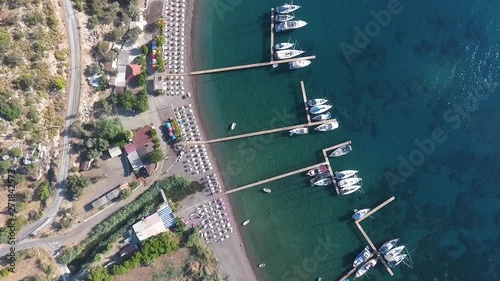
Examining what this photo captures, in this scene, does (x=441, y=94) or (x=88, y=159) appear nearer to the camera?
(x=88, y=159)

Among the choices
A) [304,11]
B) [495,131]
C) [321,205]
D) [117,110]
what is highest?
[304,11]

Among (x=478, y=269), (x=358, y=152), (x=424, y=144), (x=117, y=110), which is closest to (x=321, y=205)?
(x=358, y=152)

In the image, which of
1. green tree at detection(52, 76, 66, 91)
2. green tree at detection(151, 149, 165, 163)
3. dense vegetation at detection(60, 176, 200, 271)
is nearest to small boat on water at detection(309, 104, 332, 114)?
dense vegetation at detection(60, 176, 200, 271)

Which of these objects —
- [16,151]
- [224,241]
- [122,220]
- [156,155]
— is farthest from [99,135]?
[224,241]

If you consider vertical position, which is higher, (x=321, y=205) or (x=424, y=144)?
(x=424, y=144)

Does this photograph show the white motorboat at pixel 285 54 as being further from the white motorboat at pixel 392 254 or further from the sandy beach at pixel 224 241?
the white motorboat at pixel 392 254

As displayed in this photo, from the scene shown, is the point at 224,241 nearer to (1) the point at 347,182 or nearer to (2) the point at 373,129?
(1) the point at 347,182

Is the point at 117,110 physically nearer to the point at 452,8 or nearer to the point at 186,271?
the point at 186,271
